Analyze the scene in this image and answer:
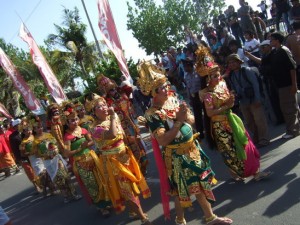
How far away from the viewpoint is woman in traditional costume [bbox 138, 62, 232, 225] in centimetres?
364

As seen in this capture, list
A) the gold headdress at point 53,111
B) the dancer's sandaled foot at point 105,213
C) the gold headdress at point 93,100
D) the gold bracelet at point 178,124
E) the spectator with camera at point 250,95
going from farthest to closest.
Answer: the gold headdress at point 53,111
the spectator with camera at point 250,95
the dancer's sandaled foot at point 105,213
the gold headdress at point 93,100
the gold bracelet at point 178,124

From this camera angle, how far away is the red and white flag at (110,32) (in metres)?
6.52

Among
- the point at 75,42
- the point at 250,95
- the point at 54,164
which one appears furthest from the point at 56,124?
the point at 75,42

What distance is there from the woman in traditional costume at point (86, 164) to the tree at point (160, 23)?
2900 centimetres

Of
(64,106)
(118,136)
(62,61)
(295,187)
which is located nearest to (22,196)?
(64,106)

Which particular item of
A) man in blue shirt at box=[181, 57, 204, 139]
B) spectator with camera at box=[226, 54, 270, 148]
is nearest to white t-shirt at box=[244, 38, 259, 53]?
man in blue shirt at box=[181, 57, 204, 139]

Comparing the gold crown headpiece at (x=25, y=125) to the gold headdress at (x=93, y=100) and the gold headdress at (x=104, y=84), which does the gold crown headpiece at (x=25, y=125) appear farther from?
the gold headdress at (x=93, y=100)

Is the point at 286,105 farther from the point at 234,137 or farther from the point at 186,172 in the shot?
the point at 186,172

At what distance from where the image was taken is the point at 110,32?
21.6 ft

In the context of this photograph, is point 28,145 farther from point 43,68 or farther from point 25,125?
point 43,68

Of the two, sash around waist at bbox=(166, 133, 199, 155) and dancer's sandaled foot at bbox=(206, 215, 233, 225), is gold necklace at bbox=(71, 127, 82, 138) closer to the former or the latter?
sash around waist at bbox=(166, 133, 199, 155)

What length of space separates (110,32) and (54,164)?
8.47 ft

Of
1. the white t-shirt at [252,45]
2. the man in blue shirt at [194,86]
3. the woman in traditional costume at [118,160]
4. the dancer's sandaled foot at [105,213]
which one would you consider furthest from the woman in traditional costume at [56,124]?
the white t-shirt at [252,45]

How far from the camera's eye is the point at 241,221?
3875mm
